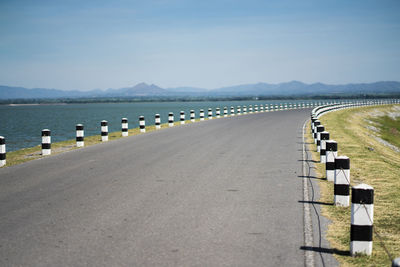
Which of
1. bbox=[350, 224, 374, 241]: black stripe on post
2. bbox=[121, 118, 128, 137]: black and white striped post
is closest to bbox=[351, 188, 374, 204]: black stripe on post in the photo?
bbox=[350, 224, 374, 241]: black stripe on post

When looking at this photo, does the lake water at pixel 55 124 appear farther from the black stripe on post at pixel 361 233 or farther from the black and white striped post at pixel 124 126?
the black stripe on post at pixel 361 233

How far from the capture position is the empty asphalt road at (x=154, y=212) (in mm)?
5637

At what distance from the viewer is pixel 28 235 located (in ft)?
21.0

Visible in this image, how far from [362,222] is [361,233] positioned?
0.13 m

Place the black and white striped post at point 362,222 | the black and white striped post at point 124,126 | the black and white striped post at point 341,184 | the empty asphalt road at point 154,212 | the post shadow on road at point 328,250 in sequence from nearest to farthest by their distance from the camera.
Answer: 1. the empty asphalt road at point 154,212
2. the black and white striped post at point 362,222
3. the post shadow on road at point 328,250
4. the black and white striped post at point 341,184
5. the black and white striped post at point 124,126

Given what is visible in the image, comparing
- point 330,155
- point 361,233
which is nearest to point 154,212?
point 361,233

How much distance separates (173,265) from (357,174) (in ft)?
26.5

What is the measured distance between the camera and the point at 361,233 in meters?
5.83

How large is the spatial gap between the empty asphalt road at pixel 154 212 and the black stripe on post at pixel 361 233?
0.67 meters

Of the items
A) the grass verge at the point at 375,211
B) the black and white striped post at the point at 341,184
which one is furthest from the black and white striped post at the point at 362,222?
the black and white striped post at the point at 341,184

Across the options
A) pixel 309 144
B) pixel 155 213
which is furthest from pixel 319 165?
pixel 155 213

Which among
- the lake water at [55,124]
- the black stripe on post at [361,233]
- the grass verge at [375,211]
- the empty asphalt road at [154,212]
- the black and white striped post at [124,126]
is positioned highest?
the black and white striped post at [124,126]

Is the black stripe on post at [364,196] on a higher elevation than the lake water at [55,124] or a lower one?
higher

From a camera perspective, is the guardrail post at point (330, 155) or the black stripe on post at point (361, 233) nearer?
the black stripe on post at point (361, 233)
